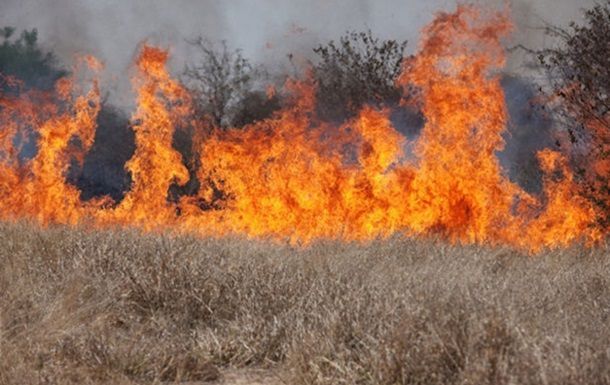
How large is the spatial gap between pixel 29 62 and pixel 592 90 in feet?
62.9

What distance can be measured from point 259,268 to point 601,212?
683cm

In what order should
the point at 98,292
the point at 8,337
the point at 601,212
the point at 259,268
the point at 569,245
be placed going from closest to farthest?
1. the point at 8,337
2. the point at 98,292
3. the point at 259,268
4. the point at 569,245
5. the point at 601,212

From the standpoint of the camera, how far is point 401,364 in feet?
13.3

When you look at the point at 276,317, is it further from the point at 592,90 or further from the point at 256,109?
the point at 256,109

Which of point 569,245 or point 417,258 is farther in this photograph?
point 569,245

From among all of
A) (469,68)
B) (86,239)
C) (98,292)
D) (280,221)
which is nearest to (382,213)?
(280,221)

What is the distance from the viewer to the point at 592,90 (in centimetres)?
1157

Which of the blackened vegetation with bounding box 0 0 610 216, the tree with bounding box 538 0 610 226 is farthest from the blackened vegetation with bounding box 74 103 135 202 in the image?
the tree with bounding box 538 0 610 226

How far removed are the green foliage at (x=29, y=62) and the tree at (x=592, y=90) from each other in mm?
17500

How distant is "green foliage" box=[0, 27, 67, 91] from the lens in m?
25.0

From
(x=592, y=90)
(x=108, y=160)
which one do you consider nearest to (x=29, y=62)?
(x=108, y=160)

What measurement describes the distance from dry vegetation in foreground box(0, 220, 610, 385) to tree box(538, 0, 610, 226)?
13.6 ft

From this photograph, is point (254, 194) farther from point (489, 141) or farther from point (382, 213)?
point (489, 141)

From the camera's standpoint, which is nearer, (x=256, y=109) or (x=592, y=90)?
(x=592, y=90)
